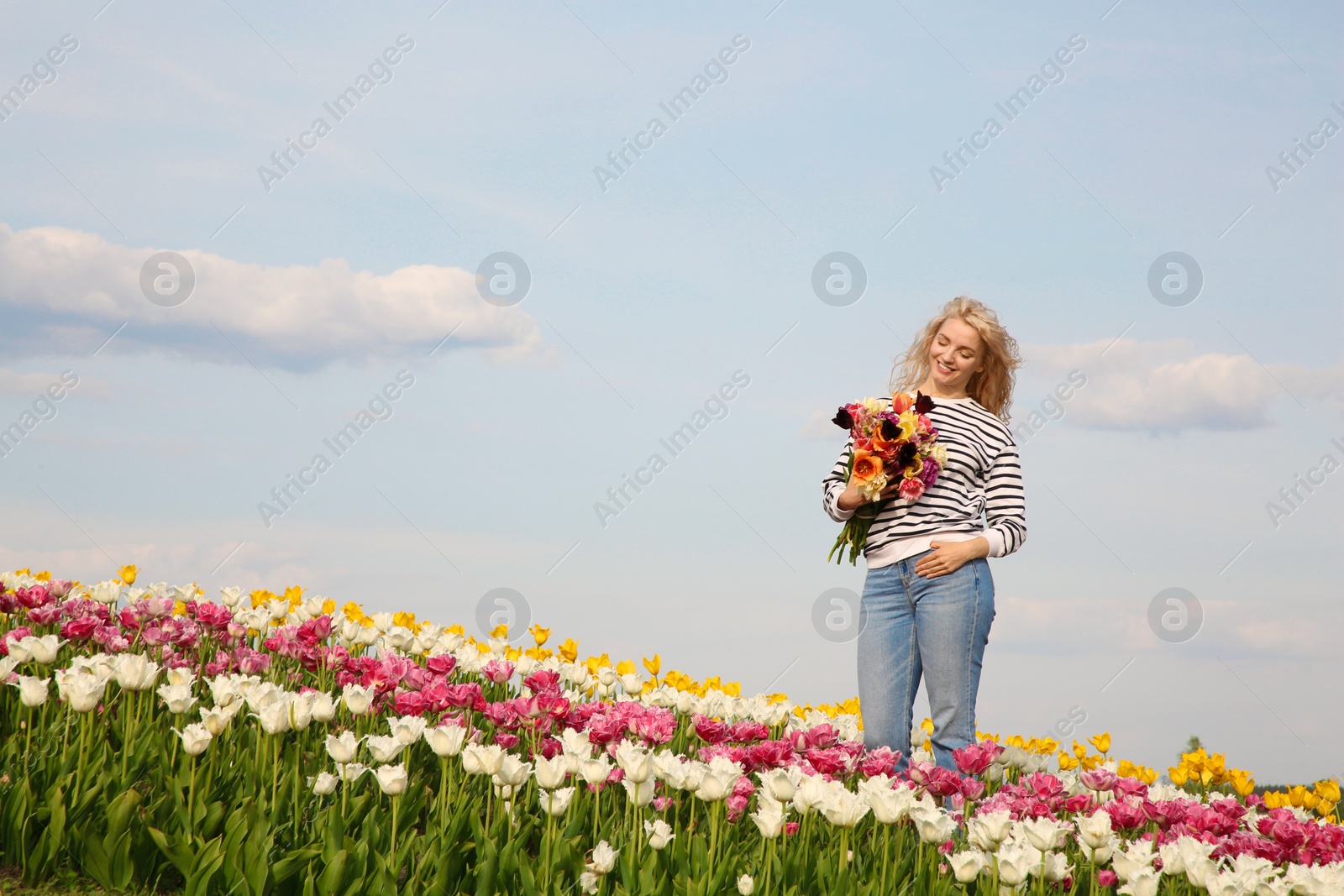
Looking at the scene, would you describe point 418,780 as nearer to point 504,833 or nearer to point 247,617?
point 504,833

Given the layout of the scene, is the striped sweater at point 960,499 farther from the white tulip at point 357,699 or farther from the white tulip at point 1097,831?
the white tulip at point 357,699

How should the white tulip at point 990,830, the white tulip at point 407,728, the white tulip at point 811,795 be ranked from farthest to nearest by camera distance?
the white tulip at point 407,728 → the white tulip at point 811,795 → the white tulip at point 990,830

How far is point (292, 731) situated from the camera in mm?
4859

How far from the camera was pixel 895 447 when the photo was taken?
4.94 metres

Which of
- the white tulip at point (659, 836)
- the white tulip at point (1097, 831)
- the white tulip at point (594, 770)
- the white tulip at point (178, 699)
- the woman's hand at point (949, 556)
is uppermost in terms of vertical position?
the woman's hand at point (949, 556)

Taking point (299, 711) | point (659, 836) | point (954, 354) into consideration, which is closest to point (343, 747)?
point (299, 711)

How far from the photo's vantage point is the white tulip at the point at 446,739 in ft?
12.3

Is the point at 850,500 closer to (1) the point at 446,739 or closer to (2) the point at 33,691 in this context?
(1) the point at 446,739

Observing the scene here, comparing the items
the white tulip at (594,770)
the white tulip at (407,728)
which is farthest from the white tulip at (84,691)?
the white tulip at (594,770)

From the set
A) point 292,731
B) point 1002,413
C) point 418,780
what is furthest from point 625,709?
point 1002,413

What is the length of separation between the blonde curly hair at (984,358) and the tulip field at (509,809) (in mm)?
2013

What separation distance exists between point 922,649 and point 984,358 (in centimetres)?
161

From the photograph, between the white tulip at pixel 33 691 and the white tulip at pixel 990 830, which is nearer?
the white tulip at pixel 990 830

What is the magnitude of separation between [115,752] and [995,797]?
3.54m
